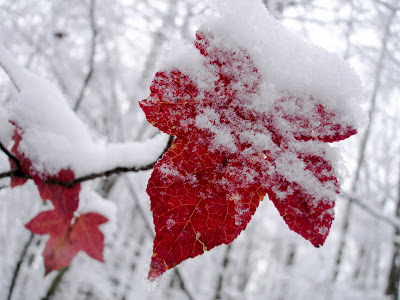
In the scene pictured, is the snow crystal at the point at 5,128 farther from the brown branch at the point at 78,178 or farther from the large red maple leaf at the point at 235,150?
the large red maple leaf at the point at 235,150

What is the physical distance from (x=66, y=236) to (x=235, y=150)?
60 centimetres

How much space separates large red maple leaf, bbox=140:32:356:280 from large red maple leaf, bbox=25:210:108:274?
0.49 m

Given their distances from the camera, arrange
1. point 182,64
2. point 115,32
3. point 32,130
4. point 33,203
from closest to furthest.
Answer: point 182,64
point 32,130
point 115,32
point 33,203

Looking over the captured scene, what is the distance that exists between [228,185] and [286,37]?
0.61 ft

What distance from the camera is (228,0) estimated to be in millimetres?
317

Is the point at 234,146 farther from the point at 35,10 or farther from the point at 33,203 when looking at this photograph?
the point at 33,203

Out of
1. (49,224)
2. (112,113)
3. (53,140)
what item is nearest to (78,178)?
(53,140)

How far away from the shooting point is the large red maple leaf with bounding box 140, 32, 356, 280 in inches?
11.7

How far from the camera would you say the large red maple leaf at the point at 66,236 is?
673mm

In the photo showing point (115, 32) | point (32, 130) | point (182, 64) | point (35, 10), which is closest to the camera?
point (182, 64)

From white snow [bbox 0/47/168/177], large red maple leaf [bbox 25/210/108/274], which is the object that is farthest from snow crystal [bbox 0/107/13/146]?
large red maple leaf [bbox 25/210/108/274]

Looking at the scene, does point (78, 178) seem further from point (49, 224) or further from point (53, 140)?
point (49, 224)

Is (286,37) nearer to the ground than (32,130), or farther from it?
farther from it

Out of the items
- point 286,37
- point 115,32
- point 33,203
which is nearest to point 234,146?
point 286,37
